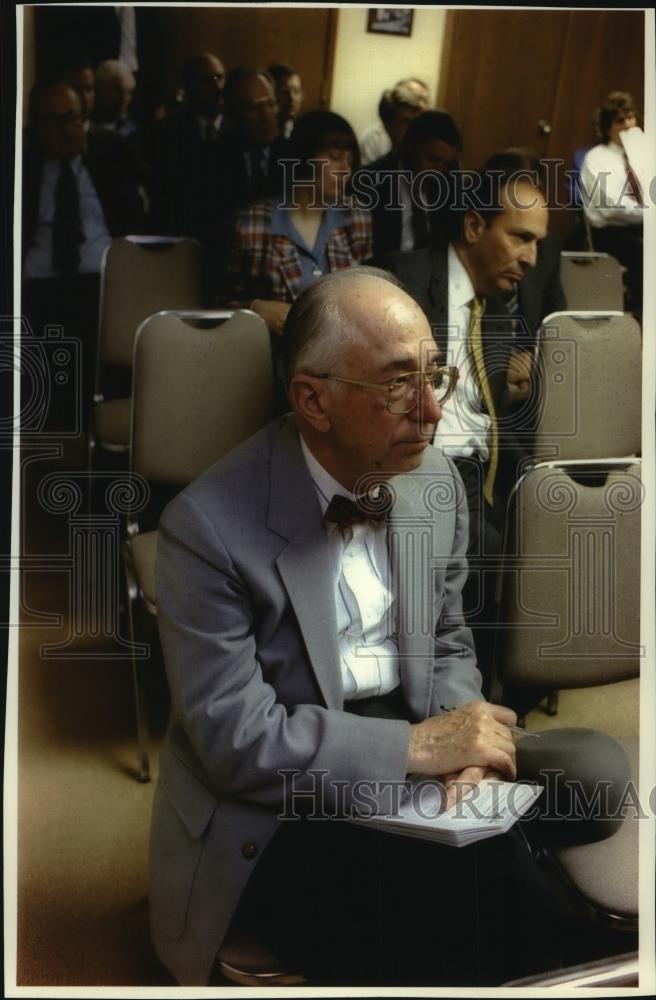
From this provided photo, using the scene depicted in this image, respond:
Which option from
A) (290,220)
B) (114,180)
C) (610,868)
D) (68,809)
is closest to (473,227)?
(290,220)

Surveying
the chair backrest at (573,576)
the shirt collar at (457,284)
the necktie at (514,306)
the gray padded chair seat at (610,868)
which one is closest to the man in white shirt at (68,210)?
the shirt collar at (457,284)

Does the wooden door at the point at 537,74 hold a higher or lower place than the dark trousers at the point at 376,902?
higher

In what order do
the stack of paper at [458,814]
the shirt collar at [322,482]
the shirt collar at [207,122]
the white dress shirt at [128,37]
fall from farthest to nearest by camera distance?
the shirt collar at [207,122], the white dress shirt at [128,37], the shirt collar at [322,482], the stack of paper at [458,814]

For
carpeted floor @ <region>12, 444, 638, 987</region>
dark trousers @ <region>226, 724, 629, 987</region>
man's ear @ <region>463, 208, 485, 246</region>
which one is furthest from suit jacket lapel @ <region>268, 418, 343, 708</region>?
man's ear @ <region>463, 208, 485, 246</region>

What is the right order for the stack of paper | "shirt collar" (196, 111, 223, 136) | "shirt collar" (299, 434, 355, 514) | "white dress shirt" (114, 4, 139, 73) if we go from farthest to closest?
"shirt collar" (196, 111, 223, 136)
"white dress shirt" (114, 4, 139, 73)
"shirt collar" (299, 434, 355, 514)
the stack of paper

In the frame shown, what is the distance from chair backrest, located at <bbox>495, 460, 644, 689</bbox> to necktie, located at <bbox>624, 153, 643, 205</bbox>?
0.49 m

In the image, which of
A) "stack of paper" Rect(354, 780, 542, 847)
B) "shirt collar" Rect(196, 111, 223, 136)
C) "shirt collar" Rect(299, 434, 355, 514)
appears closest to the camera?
"stack of paper" Rect(354, 780, 542, 847)

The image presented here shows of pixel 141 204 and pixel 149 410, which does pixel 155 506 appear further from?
pixel 141 204

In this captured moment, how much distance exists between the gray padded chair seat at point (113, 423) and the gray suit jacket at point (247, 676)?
23 centimetres

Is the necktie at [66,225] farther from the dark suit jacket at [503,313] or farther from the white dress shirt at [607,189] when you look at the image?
the white dress shirt at [607,189]

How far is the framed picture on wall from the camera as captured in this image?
1679 millimetres

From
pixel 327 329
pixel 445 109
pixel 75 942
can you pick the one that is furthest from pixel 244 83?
pixel 75 942

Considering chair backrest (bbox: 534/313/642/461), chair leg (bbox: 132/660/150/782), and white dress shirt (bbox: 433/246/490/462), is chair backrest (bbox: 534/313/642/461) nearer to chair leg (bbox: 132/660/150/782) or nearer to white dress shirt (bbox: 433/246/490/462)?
white dress shirt (bbox: 433/246/490/462)

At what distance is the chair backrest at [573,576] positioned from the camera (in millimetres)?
1735
